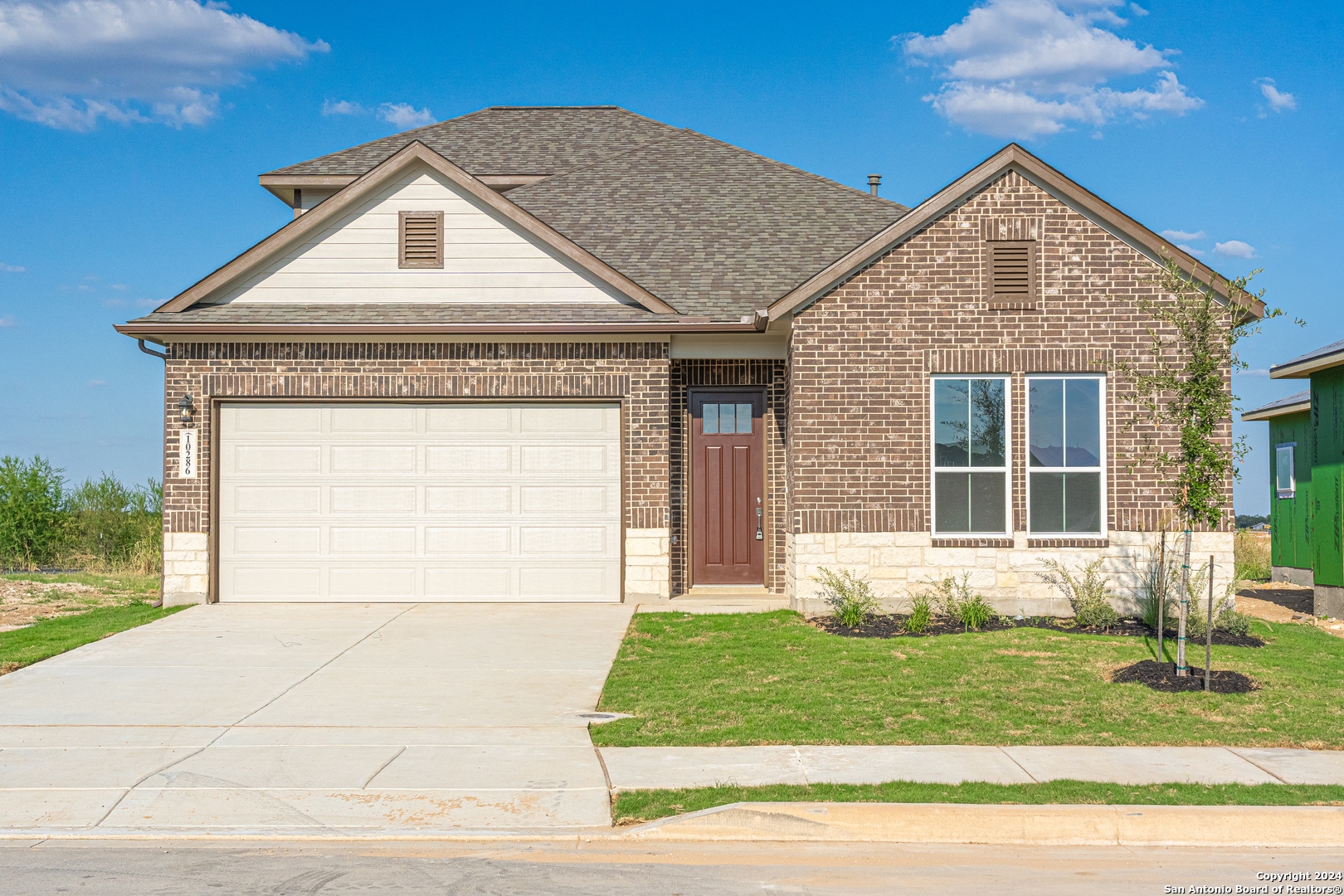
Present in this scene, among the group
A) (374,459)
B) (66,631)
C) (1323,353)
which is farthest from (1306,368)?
(66,631)

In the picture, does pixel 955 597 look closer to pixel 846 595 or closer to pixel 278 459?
pixel 846 595

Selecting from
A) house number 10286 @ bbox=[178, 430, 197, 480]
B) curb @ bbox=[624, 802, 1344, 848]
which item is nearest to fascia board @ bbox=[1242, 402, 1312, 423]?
curb @ bbox=[624, 802, 1344, 848]

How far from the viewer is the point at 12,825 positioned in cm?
600

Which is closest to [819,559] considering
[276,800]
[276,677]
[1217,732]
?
[1217,732]

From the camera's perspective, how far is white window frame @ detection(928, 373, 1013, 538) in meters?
12.5

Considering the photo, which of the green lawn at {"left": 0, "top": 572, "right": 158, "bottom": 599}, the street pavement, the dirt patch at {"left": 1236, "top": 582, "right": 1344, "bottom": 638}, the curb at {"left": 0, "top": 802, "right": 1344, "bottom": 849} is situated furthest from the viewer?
the green lawn at {"left": 0, "top": 572, "right": 158, "bottom": 599}

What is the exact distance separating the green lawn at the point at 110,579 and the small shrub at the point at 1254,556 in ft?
65.0

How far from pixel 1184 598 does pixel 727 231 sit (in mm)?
9512

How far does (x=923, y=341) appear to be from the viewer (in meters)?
12.6

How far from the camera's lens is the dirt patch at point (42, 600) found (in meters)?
13.4

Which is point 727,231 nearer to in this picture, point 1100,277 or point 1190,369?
point 1100,277

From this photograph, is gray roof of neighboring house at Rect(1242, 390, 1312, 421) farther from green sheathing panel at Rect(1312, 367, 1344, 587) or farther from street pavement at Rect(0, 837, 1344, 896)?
street pavement at Rect(0, 837, 1344, 896)

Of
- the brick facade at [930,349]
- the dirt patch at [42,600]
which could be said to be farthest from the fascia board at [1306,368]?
the dirt patch at [42,600]

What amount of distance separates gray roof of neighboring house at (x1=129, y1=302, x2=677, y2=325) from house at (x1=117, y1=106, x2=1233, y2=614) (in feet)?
0.17
